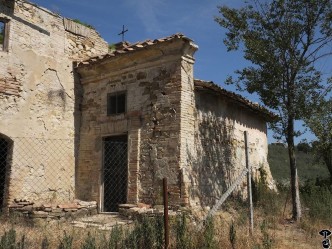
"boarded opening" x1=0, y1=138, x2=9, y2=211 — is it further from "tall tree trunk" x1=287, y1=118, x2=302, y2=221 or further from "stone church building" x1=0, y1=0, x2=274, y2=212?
"tall tree trunk" x1=287, y1=118, x2=302, y2=221

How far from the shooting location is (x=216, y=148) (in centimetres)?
1011

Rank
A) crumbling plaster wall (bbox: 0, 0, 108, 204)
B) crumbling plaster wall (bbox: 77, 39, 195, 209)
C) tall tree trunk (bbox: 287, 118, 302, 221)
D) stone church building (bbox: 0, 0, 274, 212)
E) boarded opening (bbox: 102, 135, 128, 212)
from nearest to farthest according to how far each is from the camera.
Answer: crumbling plaster wall (bbox: 77, 39, 195, 209)
stone church building (bbox: 0, 0, 274, 212)
tall tree trunk (bbox: 287, 118, 302, 221)
crumbling plaster wall (bbox: 0, 0, 108, 204)
boarded opening (bbox: 102, 135, 128, 212)

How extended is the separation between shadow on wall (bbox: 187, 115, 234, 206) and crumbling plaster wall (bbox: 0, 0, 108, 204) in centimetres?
380

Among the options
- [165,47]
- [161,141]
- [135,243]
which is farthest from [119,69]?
[135,243]

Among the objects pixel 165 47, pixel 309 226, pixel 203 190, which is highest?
pixel 165 47

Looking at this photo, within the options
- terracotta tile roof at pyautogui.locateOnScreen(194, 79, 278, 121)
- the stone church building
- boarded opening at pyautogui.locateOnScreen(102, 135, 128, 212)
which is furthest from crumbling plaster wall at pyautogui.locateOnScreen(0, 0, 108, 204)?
terracotta tile roof at pyautogui.locateOnScreen(194, 79, 278, 121)

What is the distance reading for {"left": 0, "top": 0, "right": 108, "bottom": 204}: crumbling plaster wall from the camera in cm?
918

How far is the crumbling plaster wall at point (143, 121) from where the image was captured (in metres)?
8.68

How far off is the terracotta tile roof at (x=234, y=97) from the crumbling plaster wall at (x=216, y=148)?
7.6 inches

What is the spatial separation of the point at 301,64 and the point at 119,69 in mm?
4927

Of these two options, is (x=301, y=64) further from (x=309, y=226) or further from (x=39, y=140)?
(x=39, y=140)

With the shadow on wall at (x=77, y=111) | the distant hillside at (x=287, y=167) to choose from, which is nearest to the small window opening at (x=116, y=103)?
the shadow on wall at (x=77, y=111)

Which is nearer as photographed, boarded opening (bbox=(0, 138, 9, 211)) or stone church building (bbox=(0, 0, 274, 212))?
stone church building (bbox=(0, 0, 274, 212))

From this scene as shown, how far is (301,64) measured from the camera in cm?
943
